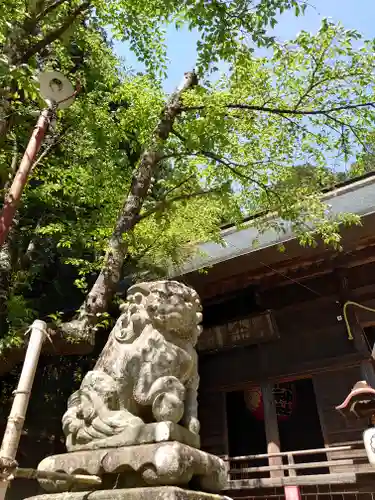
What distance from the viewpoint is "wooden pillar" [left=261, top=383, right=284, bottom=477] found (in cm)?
773

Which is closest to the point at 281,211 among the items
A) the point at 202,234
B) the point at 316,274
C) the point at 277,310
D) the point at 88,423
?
the point at 202,234

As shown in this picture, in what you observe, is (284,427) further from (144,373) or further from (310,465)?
(144,373)

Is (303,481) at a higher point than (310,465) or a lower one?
lower

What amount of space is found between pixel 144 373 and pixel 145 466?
2.38 feet

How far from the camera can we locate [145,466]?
2.69m

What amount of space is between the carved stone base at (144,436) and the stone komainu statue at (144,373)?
0.11 feet

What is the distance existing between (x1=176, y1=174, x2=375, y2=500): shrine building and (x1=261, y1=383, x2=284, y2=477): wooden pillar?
0.02 m

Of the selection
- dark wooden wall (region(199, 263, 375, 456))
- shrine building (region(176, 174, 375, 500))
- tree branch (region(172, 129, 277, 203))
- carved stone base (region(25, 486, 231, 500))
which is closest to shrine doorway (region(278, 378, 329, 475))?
shrine building (region(176, 174, 375, 500))

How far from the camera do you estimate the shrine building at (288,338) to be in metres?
7.40

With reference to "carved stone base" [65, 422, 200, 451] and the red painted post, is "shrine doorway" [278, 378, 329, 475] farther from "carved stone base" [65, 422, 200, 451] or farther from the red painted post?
the red painted post

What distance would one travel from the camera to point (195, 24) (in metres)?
5.08

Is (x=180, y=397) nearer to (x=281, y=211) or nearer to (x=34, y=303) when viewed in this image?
(x=281, y=211)

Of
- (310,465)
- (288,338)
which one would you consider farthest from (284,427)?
(310,465)

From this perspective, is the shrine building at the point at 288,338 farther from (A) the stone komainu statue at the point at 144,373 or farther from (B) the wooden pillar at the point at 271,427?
(A) the stone komainu statue at the point at 144,373
